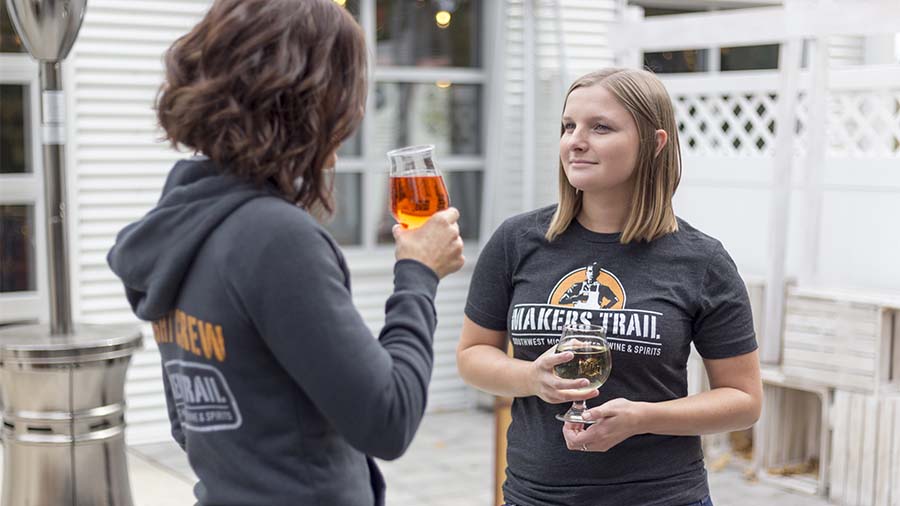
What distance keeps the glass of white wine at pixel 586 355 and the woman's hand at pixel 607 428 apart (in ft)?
0.07

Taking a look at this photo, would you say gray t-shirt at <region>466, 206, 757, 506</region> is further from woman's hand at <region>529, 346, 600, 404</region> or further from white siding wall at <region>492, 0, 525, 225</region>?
white siding wall at <region>492, 0, 525, 225</region>

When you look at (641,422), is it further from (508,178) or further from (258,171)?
(508,178)

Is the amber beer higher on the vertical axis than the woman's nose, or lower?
lower

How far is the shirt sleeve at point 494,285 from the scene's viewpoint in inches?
92.4

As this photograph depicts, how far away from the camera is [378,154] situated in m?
7.34

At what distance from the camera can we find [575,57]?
7699 mm

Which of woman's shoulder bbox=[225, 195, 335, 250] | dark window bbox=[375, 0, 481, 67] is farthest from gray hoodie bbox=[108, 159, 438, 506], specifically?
dark window bbox=[375, 0, 481, 67]

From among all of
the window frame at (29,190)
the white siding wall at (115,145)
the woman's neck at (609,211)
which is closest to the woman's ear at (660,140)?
the woman's neck at (609,211)

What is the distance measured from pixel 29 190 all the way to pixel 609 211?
487 centimetres

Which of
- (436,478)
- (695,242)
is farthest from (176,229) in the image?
(436,478)

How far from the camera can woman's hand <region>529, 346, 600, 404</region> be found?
6.59 ft

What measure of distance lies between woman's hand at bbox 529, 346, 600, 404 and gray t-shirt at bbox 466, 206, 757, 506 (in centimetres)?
13

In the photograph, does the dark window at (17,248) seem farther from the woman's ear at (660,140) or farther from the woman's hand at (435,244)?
the woman's hand at (435,244)

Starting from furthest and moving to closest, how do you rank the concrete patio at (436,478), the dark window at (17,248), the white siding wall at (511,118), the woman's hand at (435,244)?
the white siding wall at (511,118) < the dark window at (17,248) < the concrete patio at (436,478) < the woman's hand at (435,244)
